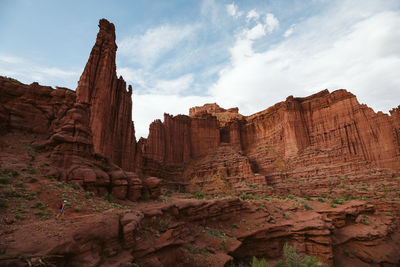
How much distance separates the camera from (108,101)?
106 ft

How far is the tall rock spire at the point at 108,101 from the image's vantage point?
29.8 metres

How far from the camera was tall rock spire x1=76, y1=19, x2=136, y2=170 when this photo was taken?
29.8 metres

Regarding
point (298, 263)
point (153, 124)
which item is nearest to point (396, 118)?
point (298, 263)

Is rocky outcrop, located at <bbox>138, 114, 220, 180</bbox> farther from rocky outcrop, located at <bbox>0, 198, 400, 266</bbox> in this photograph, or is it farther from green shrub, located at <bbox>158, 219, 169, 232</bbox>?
green shrub, located at <bbox>158, 219, 169, 232</bbox>

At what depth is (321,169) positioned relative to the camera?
44125 mm

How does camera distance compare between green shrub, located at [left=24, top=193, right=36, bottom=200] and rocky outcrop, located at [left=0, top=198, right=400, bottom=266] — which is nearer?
rocky outcrop, located at [left=0, top=198, right=400, bottom=266]

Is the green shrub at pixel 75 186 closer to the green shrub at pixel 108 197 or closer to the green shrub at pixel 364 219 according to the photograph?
the green shrub at pixel 108 197

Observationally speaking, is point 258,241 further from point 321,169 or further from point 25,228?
point 321,169

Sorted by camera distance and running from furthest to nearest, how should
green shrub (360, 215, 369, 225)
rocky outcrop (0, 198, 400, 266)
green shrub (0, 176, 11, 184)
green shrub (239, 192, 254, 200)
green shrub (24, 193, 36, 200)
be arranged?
green shrub (239, 192, 254, 200) → green shrub (360, 215, 369, 225) → green shrub (0, 176, 11, 184) → green shrub (24, 193, 36, 200) → rocky outcrop (0, 198, 400, 266)

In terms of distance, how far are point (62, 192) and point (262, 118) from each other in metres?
59.2

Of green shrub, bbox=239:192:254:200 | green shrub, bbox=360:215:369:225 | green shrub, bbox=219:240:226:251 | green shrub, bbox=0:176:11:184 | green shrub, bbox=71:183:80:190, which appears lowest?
green shrub, bbox=360:215:369:225

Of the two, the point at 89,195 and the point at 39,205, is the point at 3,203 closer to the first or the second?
the point at 39,205

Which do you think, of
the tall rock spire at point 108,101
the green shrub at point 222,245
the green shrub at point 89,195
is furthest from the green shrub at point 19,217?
the tall rock spire at point 108,101

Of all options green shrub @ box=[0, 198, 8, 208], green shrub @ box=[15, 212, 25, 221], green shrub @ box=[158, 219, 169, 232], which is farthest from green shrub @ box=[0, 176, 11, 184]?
green shrub @ box=[158, 219, 169, 232]
